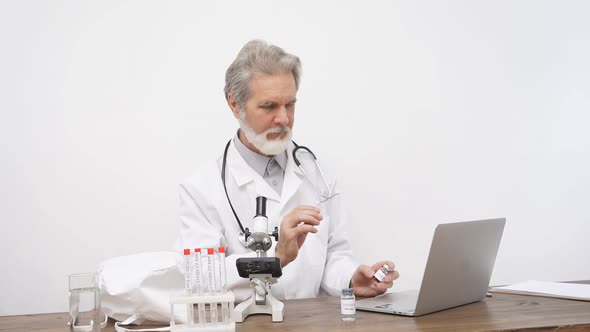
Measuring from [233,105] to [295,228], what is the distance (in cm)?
83

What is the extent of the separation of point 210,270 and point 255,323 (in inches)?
8.4

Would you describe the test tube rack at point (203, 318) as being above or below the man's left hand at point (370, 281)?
above

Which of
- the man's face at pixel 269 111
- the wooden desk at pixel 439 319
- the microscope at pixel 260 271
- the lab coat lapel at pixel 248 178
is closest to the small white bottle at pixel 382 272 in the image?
the wooden desk at pixel 439 319

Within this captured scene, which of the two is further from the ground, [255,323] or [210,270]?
[210,270]

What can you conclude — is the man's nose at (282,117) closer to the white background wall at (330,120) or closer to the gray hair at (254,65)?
the gray hair at (254,65)

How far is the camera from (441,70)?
2.96 m

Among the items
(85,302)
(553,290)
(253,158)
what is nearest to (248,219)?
(253,158)

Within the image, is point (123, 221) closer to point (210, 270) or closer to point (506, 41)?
point (210, 270)

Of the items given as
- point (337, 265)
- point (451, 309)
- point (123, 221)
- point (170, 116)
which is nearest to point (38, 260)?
point (123, 221)

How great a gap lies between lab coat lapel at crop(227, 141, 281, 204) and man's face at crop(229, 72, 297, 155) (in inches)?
3.6

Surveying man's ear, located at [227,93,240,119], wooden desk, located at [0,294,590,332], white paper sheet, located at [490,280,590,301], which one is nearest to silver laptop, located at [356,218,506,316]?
wooden desk, located at [0,294,590,332]

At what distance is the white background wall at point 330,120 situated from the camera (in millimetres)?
2510

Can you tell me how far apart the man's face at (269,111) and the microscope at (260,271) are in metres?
0.65

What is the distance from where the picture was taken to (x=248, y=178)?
241cm
